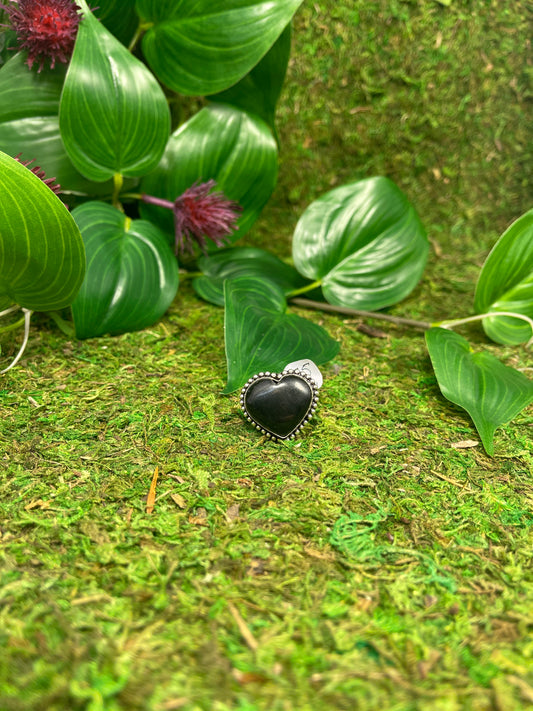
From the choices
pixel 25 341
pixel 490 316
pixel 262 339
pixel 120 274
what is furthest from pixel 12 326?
pixel 490 316

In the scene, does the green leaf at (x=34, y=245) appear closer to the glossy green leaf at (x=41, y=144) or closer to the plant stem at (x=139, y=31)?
the glossy green leaf at (x=41, y=144)

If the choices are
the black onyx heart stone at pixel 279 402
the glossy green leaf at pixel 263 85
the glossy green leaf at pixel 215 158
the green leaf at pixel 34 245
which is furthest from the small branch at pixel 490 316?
the green leaf at pixel 34 245

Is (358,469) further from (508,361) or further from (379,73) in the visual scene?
(379,73)

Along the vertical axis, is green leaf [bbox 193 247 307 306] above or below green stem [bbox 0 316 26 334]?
above

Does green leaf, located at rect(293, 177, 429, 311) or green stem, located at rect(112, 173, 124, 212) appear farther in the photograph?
green leaf, located at rect(293, 177, 429, 311)

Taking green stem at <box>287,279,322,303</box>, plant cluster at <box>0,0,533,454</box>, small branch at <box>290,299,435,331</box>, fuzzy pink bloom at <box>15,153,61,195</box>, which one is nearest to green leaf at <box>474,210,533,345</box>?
plant cluster at <box>0,0,533,454</box>

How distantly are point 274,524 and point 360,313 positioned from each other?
72 cm

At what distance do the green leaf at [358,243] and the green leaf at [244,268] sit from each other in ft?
0.26

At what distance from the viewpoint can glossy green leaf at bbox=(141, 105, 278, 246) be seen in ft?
4.49

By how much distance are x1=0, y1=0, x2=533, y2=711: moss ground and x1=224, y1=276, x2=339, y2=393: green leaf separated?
0.07 metres

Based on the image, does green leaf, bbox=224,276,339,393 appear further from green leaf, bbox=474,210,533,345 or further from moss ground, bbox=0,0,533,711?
green leaf, bbox=474,210,533,345

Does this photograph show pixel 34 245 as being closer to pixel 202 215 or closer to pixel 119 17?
pixel 202 215

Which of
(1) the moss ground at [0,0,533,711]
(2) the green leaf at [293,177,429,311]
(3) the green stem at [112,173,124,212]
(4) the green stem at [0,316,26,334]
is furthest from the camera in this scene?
(2) the green leaf at [293,177,429,311]

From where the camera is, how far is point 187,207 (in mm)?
1292
